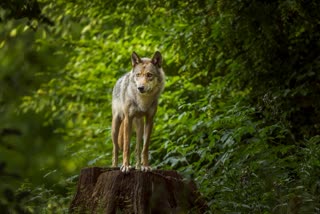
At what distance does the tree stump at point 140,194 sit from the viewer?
764cm

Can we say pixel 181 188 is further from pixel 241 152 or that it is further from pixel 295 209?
pixel 295 209

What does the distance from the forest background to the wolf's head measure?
1.19 meters

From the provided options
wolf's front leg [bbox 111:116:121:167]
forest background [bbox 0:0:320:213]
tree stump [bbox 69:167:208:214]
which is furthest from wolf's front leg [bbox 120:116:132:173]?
forest background [bbox 0:0:320:213]

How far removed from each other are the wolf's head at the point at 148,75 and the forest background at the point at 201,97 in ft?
3.90

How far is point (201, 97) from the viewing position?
13.4m

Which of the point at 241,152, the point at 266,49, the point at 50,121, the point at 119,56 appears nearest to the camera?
the point at 241,152

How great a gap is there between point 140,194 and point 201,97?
597cm

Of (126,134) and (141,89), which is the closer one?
(141,89)

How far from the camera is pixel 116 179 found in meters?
7.86

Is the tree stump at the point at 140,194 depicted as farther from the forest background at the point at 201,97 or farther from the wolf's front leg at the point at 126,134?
the wolf's front leg at the point at 126,134

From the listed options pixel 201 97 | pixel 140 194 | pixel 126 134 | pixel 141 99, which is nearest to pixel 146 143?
pixel 126 134

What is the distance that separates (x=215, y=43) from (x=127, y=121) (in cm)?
382

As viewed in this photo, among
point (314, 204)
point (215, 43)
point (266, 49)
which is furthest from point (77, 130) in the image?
point (314, 204)

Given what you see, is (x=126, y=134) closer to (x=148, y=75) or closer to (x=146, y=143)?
(x=146, y=143)
